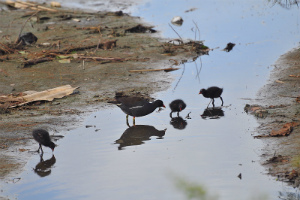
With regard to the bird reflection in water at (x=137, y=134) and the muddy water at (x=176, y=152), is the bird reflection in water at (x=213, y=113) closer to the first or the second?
the muddy water at (x=176, y=152)

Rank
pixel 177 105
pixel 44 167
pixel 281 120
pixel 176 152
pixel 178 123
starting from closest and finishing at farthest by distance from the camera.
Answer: pixel 44 167 → pixel 176 152 → pixel 281 120 → pixel 178 123 → pixel 177 105

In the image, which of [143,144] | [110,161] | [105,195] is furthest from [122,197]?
[143,144]

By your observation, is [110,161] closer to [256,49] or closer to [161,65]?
[161,65]

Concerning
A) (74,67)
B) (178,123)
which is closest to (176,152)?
(178,123)

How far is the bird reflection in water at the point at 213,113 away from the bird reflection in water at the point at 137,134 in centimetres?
114

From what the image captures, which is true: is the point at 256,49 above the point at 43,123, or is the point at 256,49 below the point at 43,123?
above

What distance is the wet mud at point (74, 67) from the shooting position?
9.73 metres

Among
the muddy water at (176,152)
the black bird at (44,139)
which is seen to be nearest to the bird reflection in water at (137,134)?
the muddy water at (176,152)

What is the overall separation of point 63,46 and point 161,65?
3.71 meters

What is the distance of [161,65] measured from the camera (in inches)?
544

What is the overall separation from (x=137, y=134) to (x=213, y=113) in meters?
1.74

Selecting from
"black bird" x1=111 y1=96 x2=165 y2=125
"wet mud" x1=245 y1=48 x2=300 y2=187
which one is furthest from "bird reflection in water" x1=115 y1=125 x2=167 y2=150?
"wet mud" x1=245 y1=48 x2=300 y2=187

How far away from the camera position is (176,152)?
7.90 m

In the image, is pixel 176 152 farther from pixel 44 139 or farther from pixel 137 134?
pixel 44 139
